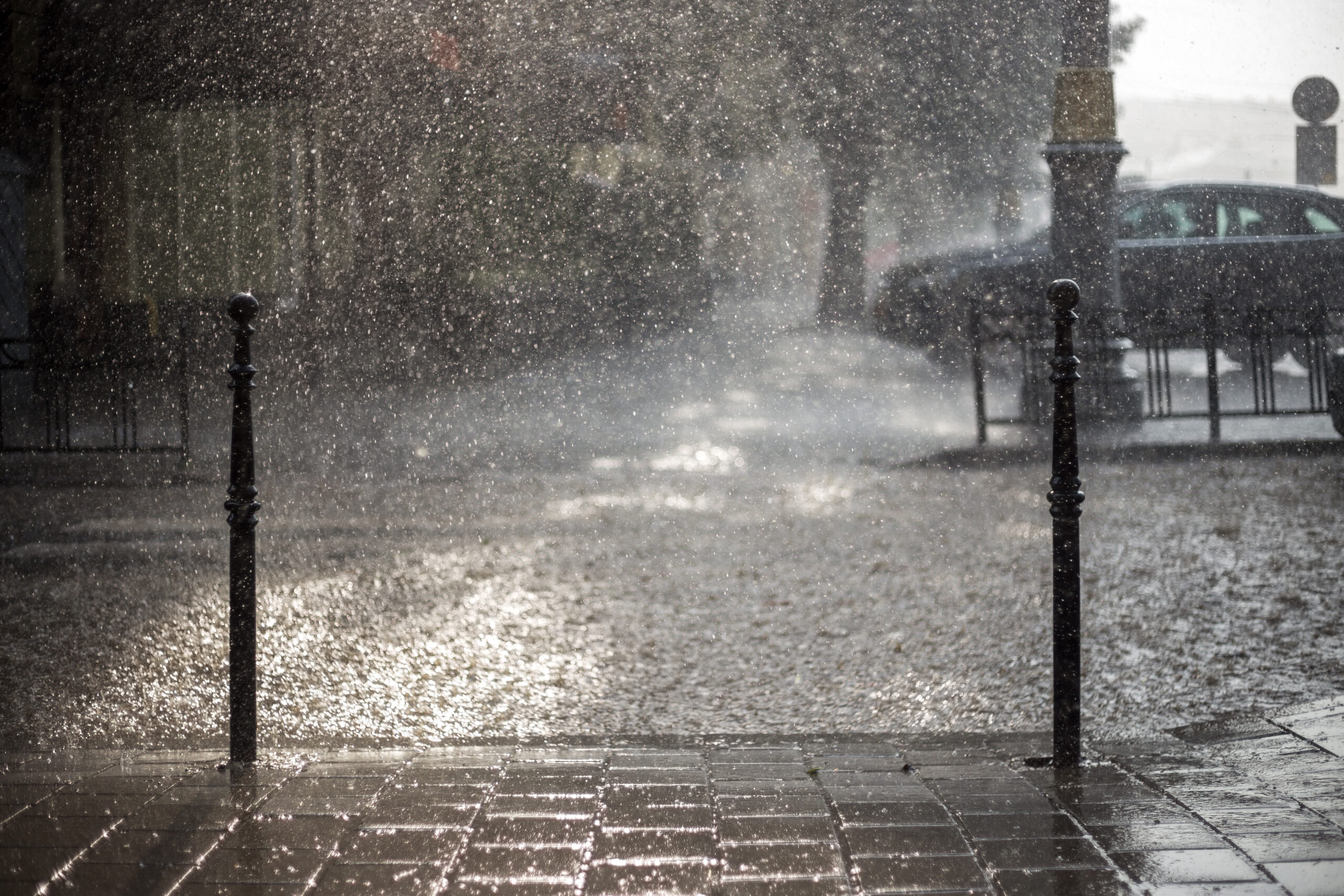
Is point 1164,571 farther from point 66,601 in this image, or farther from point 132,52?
point 132,52

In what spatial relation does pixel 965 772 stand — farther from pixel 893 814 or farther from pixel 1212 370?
pixel 1212 370

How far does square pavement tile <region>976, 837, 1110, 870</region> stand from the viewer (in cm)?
246

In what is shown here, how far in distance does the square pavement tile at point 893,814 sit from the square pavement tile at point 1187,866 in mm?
361

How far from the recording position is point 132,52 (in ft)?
55.5

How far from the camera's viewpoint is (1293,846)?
2508 millimetres

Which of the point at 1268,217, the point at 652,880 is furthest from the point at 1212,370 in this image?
the point at 652,880

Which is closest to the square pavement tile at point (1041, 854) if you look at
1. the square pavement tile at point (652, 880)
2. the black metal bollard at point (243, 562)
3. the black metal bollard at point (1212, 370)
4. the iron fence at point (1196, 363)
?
the square pavement tile at point (652, 880)

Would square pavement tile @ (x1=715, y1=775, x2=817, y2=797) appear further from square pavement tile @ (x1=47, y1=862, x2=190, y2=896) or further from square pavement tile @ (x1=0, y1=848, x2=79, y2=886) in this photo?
square pavement tile @ (x1=0, y1=848, x2=79, y2=886)

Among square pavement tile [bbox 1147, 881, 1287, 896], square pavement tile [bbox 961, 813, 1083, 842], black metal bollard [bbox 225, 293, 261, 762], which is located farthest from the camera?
black metal bollard [bbox 225, 293, 261, 762]

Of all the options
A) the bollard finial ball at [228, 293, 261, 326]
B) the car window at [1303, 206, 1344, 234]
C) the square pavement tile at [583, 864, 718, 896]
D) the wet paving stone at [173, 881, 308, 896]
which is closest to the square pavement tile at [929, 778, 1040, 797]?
the square pavement tile at [583, 864, 718, 896]

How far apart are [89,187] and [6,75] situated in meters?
1.47

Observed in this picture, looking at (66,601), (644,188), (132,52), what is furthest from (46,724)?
(644,188)

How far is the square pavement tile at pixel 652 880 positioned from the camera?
2.35 metres

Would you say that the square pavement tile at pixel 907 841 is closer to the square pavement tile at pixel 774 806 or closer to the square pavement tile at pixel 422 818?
the square pavement tile at pixel 774 806
